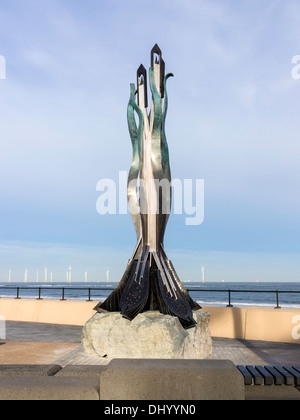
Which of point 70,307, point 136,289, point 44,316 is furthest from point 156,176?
point 44,316

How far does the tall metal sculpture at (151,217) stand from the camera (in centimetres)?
868

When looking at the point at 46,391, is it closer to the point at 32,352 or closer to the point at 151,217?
the point at 151,217

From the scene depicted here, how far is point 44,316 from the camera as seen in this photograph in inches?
621

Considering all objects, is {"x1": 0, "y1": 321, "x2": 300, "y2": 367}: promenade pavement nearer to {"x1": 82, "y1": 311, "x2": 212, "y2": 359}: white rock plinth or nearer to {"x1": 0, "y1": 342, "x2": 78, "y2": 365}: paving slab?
{"x1": 0, "y1": 342, "x2": 78, "y2": 365}: paving slab

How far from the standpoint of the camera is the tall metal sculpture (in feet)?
28.5

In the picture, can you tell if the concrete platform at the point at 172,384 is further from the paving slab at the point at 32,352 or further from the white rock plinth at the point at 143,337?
the paving slab at the point at 32,352

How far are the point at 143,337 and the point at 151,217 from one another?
8.28 feet

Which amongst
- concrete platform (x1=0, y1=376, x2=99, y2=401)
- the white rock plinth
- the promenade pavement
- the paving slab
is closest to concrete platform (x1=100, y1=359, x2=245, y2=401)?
concrete platform (x1=0, y1=376, x2=99, y2=401)

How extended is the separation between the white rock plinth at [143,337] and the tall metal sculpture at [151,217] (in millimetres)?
218

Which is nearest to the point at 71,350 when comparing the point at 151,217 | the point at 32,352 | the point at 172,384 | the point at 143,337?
the point at 32,352

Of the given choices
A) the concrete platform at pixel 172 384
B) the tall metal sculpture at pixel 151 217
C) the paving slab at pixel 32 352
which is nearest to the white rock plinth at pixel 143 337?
the tall metal sculpture at pixel 151 217

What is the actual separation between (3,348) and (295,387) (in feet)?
25.0

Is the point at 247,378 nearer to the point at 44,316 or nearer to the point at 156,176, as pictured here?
the point at 156,176

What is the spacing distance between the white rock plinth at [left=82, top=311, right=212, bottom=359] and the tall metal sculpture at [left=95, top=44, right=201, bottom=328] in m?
0.22
